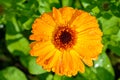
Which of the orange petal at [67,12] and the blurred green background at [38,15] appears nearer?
the orange petal at [67,12]

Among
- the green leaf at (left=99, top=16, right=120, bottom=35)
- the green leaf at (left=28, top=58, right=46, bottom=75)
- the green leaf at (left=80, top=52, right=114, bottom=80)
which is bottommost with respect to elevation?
the green leaf at (left=80, top=52, right=114, bottom=80)

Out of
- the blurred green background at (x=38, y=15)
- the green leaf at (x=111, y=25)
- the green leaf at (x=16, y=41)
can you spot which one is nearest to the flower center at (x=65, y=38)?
the blurred green background at (x=38, y=15)

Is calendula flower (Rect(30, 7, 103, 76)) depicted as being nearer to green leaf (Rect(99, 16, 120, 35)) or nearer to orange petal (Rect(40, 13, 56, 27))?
orange petal (Rect(40, 13, 56, 27))

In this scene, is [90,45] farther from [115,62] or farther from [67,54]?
[115,62]

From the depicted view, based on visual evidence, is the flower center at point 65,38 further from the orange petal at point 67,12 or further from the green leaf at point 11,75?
the green leaf at point 11,75

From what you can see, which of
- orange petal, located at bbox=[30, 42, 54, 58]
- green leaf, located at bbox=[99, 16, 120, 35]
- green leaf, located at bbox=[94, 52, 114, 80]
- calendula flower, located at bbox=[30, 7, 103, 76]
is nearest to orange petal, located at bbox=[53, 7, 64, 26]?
calendula flower, located at bbox=[30, 7, 103, 76]

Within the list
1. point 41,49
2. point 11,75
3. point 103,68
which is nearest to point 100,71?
point 103,68

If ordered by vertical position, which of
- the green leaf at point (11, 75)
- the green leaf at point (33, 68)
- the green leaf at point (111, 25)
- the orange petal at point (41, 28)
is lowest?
the green leaf at point (11, 75)

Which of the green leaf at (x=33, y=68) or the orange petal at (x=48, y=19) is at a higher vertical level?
the orange petal at (x=48, y=19)

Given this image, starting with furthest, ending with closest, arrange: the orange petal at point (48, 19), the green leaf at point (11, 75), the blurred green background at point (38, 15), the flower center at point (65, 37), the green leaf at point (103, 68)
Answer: the green leaf at point (11, 75)
the green leaf at point (103, 68)
the blurred green background at point (38, 15)
the flower center at point (65, 37)
the orange petal at point (48, 19)
